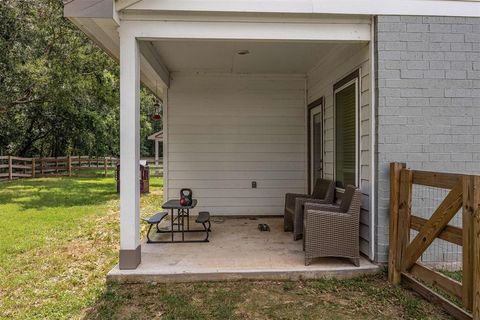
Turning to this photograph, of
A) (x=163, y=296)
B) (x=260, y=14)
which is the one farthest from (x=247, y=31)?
(x=163, y=296)

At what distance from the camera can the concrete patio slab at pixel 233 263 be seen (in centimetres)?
383

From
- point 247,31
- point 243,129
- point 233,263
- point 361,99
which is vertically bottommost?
point 233,263

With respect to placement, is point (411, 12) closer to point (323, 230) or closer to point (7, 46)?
point (323, 230)

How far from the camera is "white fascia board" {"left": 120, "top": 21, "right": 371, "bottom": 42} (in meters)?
3.96

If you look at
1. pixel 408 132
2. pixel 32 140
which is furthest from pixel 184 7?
pixel 32 140

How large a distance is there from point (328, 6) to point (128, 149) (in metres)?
2.60

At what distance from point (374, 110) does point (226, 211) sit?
152 inches

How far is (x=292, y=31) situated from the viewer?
13.4 ft

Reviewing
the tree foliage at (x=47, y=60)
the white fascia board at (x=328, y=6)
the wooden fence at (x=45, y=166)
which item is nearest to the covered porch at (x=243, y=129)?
the white fascia board at (x=328, y=6)

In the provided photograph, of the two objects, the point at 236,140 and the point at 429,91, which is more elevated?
the point at 429,91

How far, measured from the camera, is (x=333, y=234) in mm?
4055

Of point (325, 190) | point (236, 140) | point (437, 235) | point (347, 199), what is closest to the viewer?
A: point (437, 235)

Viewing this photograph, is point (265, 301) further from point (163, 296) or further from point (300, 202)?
point (300, 202)

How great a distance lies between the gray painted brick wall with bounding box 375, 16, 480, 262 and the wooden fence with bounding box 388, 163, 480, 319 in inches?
11.4
